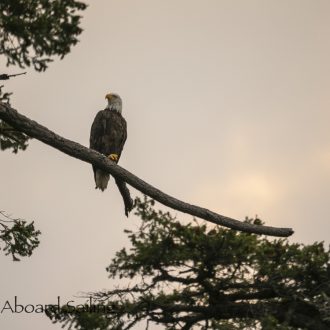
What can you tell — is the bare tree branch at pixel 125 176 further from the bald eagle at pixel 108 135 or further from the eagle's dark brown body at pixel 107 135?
the eagle's dark brown body at pixel 107 135

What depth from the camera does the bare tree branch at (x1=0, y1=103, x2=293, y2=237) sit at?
21.3 ft

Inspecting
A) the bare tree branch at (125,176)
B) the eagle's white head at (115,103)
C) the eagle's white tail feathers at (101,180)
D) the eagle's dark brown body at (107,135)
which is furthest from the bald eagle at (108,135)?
the bare tree branch at (125,176)

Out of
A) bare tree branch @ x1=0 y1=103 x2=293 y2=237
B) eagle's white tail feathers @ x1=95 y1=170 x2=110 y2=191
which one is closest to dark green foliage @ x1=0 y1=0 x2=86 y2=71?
bare tree branch @ x1=0 y1=103 x2=293 y2=237

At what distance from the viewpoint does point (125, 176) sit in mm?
7141

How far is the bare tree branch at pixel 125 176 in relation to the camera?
6.50 meters

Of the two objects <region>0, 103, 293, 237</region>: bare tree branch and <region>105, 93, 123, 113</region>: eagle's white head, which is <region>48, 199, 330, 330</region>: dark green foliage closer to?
<region>0, 103, 293, 237</region>: bare tree branch

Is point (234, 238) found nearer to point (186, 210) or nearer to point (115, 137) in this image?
point (186, 210)

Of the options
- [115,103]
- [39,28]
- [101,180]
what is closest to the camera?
[39,28]

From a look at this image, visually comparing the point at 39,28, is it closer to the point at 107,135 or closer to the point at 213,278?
the point at 213,278

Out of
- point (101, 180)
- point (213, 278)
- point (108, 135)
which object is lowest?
point (213, 278)

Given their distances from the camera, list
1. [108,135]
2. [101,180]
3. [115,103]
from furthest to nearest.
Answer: [115,103] < [108,135] < [101,180]

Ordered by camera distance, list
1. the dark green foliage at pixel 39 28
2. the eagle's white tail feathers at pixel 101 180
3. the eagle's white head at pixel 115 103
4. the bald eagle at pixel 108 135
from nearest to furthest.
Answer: the dark green foliage at pixel 39 28 < the eagle's white tail feathers at pixel 101 180 < the bald eagle at pixel 108 135 < the eagle's white head at pixel 115 103

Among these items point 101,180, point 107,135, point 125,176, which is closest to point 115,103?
point 107,135

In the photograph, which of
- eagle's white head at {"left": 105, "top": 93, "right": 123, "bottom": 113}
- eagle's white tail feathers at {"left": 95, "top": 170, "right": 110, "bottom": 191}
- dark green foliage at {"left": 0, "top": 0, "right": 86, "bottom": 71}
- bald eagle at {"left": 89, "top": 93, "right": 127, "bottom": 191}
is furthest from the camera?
eagle's white head at {"left": 105, "top": 93, "right": 123, "bottom": 113}
